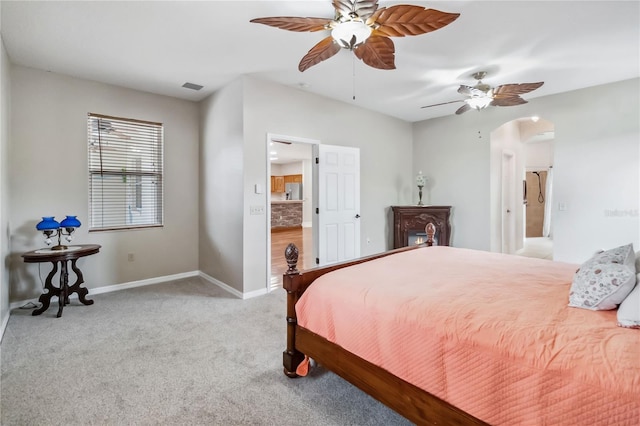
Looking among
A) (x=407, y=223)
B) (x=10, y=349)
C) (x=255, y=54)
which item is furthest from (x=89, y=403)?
(x=407, y=223)

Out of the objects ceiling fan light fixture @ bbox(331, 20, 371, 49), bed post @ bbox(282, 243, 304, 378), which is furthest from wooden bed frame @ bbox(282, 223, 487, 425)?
ceiling fan light fixture @ bbox(331, 20, 371, 49)

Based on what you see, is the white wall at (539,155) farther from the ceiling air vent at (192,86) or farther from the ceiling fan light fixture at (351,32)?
the ceiling air vent at (192,86)

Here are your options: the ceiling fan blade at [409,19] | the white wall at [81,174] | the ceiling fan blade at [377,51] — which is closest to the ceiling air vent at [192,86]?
the white wall at [81,174]

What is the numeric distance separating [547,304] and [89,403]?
261cm

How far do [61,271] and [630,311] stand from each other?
457 centimetres

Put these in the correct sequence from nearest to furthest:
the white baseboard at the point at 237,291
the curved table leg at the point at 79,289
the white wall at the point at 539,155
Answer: the curved table leg at the point at 79,289 → the white baseboard at the point at 237,291 → the white wall at the point at 539,155

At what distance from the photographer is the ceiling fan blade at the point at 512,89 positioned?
308cm

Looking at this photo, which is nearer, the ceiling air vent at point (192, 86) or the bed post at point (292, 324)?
the bed post at point (292, 324)

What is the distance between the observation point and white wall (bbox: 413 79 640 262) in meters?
3.81

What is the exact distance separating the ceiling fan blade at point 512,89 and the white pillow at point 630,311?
2.54 meters

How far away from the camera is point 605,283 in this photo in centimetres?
136

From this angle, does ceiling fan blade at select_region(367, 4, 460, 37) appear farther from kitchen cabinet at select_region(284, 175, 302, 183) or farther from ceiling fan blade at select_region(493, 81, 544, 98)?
kitchen cabinet at select_region(284, 175, 302, 183)

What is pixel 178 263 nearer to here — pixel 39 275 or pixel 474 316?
pixel 39 275

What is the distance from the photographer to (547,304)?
146cm
